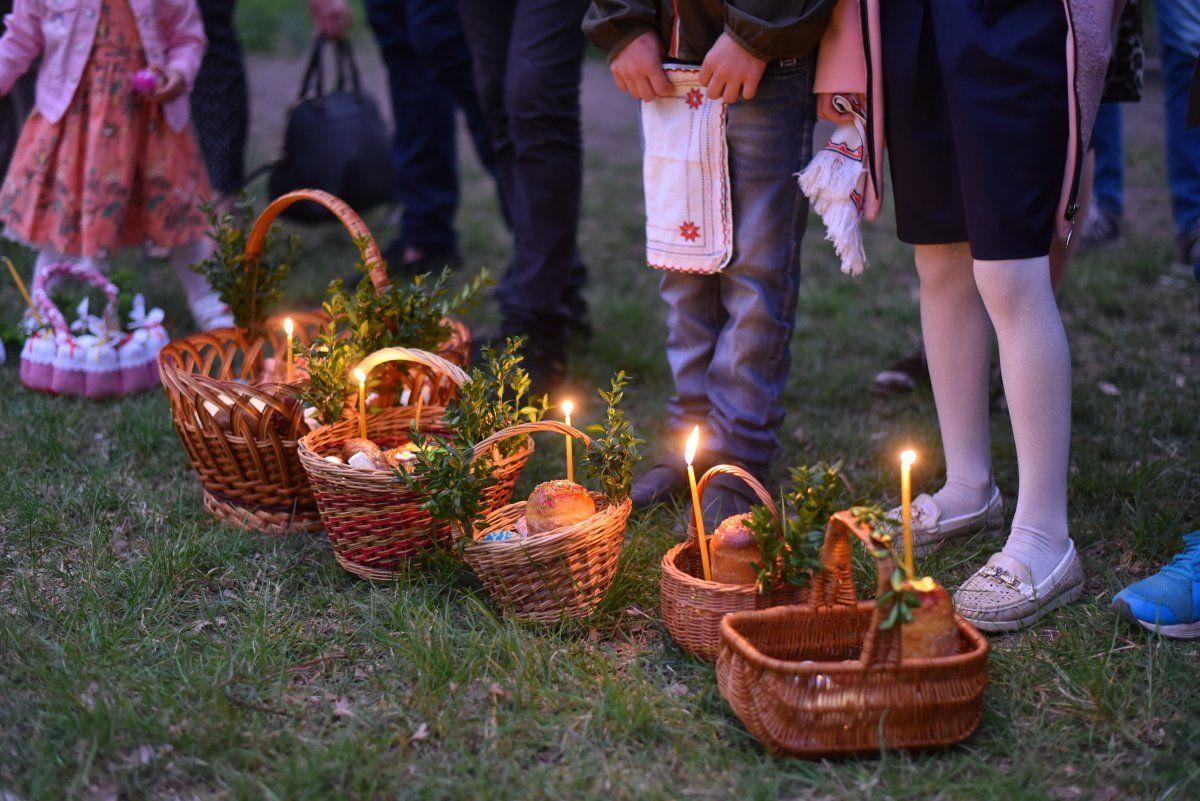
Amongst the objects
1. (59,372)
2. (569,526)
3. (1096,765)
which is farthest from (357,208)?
(1096,765)

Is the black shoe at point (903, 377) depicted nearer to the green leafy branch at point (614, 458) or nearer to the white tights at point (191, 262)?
the green leafy branch at point (614, 458)

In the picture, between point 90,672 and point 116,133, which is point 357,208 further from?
point 90,672

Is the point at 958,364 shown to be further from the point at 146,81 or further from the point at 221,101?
the point at 221,101

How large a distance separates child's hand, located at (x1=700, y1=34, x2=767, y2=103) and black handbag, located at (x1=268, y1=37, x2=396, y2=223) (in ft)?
6.77

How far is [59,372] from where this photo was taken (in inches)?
115

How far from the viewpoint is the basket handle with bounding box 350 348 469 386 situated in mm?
2053

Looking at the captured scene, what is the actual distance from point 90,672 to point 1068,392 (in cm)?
165

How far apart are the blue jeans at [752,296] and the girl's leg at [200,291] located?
1.61 m

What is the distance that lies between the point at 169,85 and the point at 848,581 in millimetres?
2399

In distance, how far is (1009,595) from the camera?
1933 mm

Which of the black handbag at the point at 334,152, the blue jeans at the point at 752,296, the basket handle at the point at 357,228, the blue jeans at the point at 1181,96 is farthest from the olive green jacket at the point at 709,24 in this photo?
the black handbag at the point at 334,152

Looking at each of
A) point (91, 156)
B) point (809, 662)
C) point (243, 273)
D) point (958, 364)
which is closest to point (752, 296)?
point (958, 364)

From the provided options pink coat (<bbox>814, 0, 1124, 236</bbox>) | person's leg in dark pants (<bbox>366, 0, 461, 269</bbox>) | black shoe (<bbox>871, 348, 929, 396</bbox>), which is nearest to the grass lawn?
black shoe (<bbox>871, 348, 929, 396</bbox>)

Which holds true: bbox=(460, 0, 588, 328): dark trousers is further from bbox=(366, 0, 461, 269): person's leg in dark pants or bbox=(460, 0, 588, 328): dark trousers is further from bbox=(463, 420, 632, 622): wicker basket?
bbox=(463, 420, 632, 622): wicker basket
